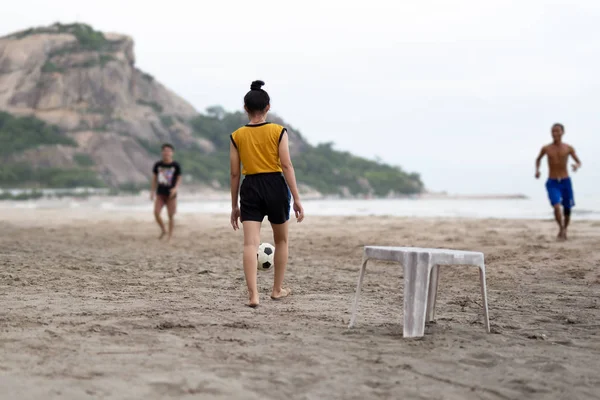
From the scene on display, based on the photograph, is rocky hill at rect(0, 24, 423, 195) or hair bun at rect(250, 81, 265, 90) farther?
rocky hill at rect(0, 24, 423, 195)

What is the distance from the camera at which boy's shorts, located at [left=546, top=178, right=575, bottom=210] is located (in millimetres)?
12070

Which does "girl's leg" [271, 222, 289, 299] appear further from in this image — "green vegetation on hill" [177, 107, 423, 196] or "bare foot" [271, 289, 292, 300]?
"green vegetation on hill" [177, 107, 423, 196]

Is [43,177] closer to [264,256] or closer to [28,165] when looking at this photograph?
[28,165]

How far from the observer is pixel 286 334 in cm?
450

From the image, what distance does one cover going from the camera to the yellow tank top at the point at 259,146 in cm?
562

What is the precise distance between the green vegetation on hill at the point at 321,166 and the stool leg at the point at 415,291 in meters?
105

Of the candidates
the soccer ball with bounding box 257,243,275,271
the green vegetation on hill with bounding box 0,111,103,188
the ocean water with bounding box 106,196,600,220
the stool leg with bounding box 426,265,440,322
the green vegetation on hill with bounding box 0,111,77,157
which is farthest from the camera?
the green vegetation on hill with bounding box 0,111,77,157

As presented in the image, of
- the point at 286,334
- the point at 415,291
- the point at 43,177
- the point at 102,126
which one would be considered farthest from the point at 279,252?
the point at 102,126

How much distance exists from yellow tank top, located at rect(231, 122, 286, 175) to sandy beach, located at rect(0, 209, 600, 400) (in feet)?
3.75

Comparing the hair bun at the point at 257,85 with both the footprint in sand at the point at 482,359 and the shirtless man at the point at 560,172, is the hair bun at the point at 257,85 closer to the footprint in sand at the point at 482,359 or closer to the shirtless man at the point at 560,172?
the footprint in sand at the point at 482,359

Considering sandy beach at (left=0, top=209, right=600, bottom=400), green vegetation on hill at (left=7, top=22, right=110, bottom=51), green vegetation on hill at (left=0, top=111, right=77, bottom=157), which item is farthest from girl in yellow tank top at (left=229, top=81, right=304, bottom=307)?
green vegetation on hill at (left=7, top=22, right=110, bottom=51)


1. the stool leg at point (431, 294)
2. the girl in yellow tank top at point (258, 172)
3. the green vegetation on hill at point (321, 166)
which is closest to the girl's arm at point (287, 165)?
the girl in yellow tank top at point (258, 172)

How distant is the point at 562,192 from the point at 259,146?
8.17 m

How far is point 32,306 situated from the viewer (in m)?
5.27
